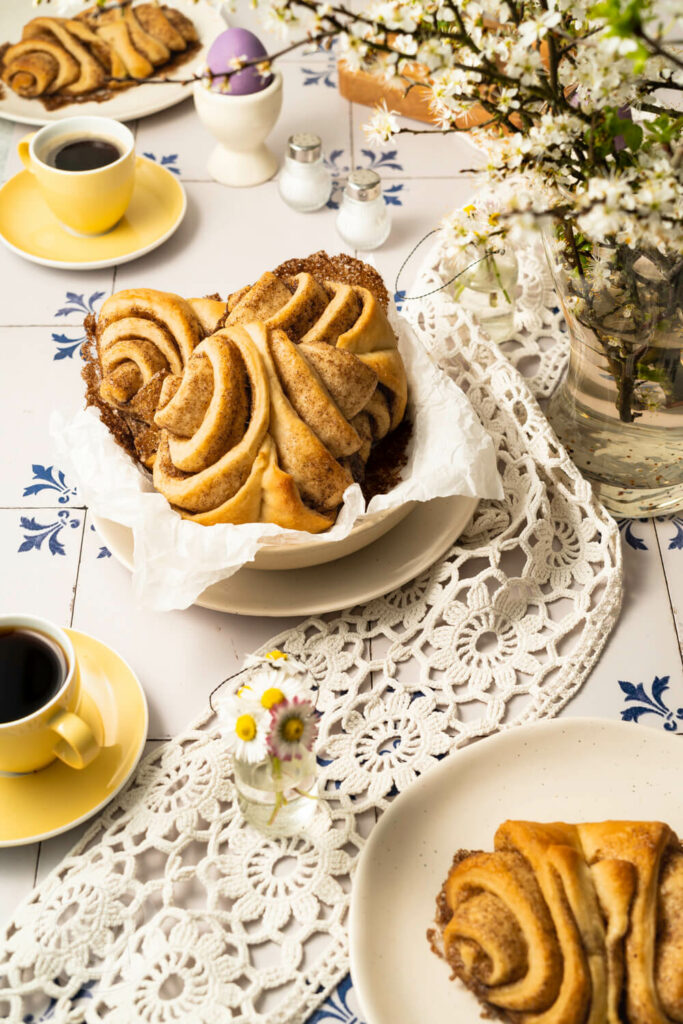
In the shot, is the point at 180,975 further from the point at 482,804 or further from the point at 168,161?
the point at 168,161

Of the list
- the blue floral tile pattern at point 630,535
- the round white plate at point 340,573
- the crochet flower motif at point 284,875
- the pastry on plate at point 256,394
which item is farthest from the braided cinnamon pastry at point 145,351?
the blue floral tile pattern at point 630,535

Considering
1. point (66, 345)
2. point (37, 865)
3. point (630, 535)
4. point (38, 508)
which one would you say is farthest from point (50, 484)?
point (630, 535)

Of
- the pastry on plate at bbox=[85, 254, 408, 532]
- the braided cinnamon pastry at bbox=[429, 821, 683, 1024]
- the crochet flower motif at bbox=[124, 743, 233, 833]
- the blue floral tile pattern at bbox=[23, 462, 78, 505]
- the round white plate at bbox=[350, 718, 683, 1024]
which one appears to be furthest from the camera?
the blue floral tile pattern at bbox=[23, 462, 78, 505]

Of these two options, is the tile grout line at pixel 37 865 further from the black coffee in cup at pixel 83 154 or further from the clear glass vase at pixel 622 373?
the black coffee in cup at pixel 83 154

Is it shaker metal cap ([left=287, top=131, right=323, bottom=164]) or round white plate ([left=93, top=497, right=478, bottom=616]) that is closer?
round white plate ([left=93, top=497, right=478, bottom=616])

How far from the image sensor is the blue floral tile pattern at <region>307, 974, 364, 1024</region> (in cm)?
87

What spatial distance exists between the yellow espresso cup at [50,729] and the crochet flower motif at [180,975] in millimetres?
174

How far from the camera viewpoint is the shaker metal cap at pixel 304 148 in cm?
159

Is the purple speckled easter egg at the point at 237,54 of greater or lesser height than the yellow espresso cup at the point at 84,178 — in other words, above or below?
above

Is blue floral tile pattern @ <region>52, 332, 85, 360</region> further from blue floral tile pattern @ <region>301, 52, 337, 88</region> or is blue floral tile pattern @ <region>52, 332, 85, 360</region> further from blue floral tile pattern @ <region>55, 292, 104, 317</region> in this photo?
blue floral tile pattern @ <region>301, 52, 337, 88</region>

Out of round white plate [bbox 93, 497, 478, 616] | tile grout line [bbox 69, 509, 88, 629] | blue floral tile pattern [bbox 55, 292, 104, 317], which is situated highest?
blue floral tile pattern [bbox 55, 292, 104, 317]

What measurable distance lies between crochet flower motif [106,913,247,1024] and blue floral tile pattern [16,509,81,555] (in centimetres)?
50

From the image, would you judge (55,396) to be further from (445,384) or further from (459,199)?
(459,199)

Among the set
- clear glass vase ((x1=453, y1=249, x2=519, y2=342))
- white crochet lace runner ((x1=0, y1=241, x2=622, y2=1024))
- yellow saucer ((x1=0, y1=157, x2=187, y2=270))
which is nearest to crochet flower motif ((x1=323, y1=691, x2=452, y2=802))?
white crochet lace runner ((x1=0, y1=241, x2=622, y2=1024))
